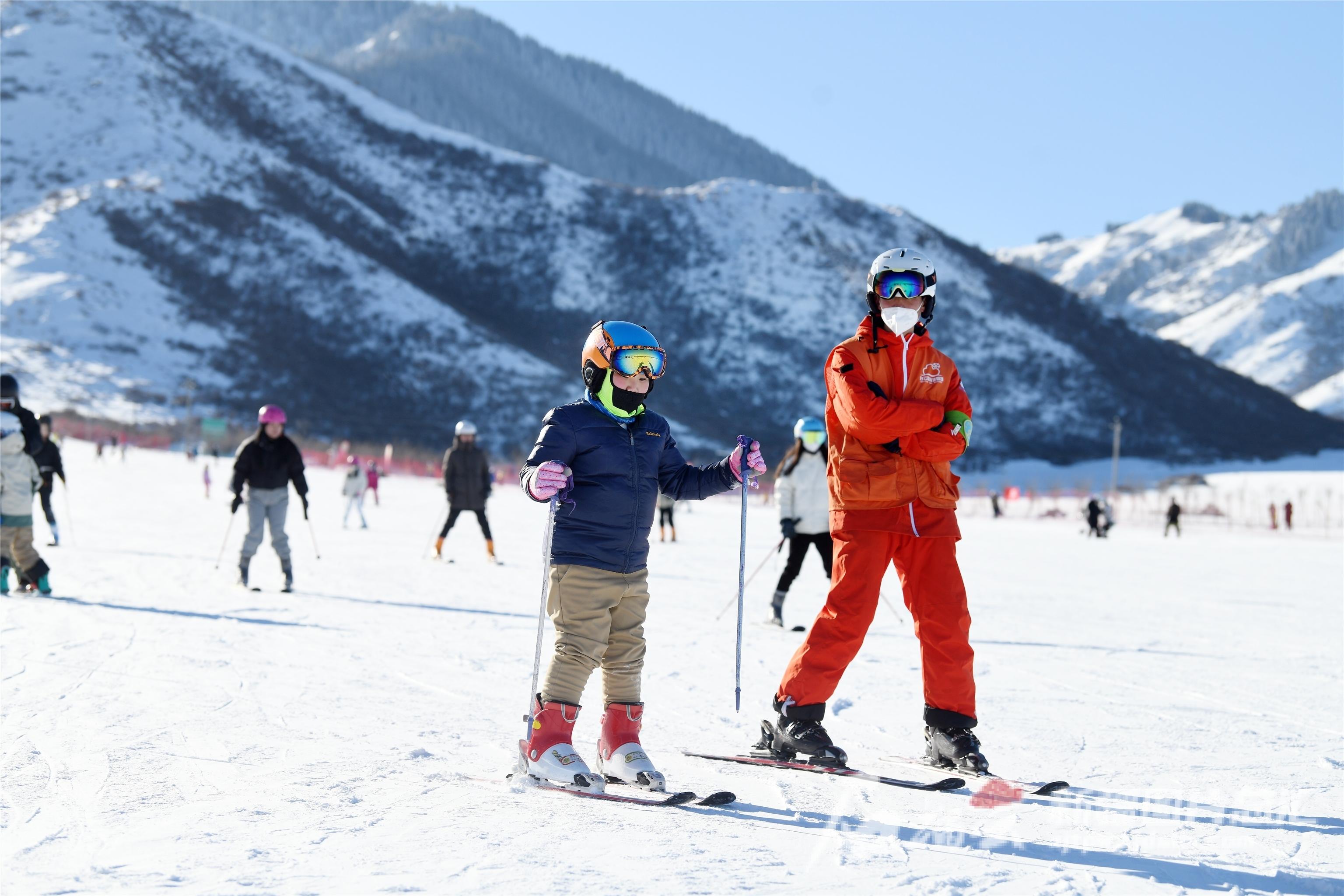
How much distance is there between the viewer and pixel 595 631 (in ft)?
11.8

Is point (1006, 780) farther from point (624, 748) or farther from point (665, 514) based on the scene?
point (665, 514)

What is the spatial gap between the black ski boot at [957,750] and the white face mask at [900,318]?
1.45 metres

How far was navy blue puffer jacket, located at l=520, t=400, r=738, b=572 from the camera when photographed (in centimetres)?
361

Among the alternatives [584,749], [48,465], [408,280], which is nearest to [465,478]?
[48,465]

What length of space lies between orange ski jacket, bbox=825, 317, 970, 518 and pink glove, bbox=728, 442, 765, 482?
29 centimetres

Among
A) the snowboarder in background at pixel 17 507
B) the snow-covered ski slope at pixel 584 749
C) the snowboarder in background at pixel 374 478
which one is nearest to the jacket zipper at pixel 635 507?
the snow-covered ski slope at pixel 584 749

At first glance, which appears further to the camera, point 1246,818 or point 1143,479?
point 1143,479

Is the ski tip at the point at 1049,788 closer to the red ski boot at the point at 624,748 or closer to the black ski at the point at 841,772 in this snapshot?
the black ski at the point at 841,772

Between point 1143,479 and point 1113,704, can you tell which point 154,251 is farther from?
point 1113,704

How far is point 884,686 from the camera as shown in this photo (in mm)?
5816

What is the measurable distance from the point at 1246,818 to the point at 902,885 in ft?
4.71

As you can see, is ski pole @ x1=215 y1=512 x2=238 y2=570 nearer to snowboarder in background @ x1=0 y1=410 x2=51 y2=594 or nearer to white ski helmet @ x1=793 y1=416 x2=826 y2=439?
snowboarder in background @ x1=0 y1=410 x2=51 y2=594

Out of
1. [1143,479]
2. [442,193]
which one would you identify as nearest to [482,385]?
[442,193]

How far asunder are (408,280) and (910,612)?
96.1 m
